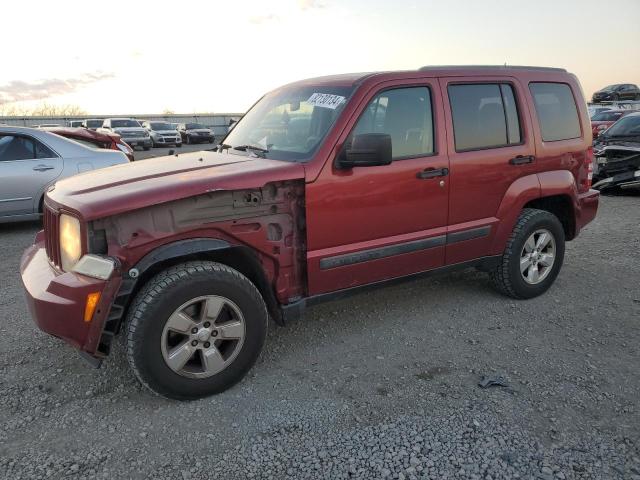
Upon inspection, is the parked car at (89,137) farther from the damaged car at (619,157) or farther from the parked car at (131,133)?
the parked car at (131,133)

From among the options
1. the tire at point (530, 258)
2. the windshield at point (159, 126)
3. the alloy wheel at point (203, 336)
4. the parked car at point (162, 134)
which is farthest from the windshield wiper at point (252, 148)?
the windshield at point (159, 126)

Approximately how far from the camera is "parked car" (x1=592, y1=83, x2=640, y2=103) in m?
34.1

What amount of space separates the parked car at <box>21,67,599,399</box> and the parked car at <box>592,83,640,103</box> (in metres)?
34.7

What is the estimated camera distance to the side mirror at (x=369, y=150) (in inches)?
124

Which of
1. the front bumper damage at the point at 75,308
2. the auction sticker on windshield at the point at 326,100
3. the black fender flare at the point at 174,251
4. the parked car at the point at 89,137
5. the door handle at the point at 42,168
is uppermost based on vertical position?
the auction sticker on windshield at the point at 326,100

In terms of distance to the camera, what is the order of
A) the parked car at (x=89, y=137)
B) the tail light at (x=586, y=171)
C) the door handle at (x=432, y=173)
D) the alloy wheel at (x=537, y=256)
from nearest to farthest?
1. the door handle at (x=432, y=173)
2. the alloy wheel at (x=537, y=256)
3. the tail light at (x=586, y=171)
4. the parked car at (x=89, y=137)

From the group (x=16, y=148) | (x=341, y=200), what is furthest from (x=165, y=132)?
(x=341, y=200)

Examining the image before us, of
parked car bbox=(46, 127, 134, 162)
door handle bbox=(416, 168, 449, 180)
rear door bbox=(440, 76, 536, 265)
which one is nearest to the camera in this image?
door handle bbox=(416, 168, 449, 180)

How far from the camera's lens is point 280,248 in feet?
10.8

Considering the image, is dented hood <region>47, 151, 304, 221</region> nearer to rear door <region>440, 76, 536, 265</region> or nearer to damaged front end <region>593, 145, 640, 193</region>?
Result: rear door <region>440, 76, 536, 265</region>

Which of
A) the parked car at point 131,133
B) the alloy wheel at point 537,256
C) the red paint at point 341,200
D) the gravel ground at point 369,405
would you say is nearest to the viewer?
the gravel ground at point 369,405

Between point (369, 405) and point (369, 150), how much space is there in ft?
5.03

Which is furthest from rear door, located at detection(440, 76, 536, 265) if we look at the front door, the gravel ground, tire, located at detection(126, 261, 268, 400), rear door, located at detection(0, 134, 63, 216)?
rear door, located at detection(0, 134, 63, 216)

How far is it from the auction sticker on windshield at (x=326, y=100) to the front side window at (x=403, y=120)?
0.66 feet
